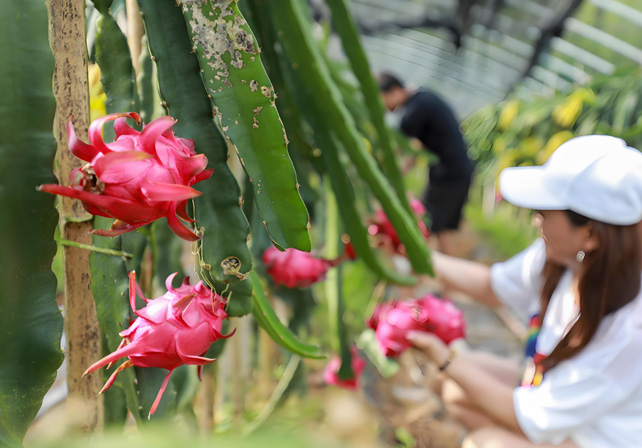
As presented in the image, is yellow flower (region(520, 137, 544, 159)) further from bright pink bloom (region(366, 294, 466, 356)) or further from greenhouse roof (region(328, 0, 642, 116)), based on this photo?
bright pink bloom (region(366, 294, 466, 356))

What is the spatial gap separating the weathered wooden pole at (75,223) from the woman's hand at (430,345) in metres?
0.71

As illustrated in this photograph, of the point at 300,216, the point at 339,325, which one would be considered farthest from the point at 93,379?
the point at 339,325

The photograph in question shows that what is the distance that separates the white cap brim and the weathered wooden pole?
2.32 ft

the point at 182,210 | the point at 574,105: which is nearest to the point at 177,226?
the point at 182,210

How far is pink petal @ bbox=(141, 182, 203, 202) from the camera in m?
0.40

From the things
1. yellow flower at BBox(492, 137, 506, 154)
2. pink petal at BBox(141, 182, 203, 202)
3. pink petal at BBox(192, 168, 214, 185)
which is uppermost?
pink petal at BBox(141, 182, 203, 202)

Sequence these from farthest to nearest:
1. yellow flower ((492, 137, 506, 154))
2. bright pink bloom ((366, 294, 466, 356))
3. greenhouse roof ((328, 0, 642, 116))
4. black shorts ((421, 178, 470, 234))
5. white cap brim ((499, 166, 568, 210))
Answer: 1. greenhouse roof ((328, 0, 642, 116))
2. yellow flower ((492, 137, 506, 154))
3. black shorts ((421, 178, 470, 234))
4. bright pink bloom ((366, 294, 466, 356))
5. white cap brim ((499, 166, 568, 210))

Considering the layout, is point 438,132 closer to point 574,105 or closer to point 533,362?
point 574,105

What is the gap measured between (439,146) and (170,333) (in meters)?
2.40

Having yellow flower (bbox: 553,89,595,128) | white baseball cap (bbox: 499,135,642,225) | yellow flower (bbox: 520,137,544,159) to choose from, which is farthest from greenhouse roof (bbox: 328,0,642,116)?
white baseball cap (bbox: 499,135,642,225)

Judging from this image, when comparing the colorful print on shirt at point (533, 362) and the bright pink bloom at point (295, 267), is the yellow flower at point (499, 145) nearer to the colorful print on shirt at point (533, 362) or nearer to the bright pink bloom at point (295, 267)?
the colorful print on shirt at point (533, 362)

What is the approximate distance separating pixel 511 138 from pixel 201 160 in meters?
3.53

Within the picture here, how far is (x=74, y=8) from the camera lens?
52 centimetres

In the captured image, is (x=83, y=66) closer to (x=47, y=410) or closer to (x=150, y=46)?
(x=150, y=46)
